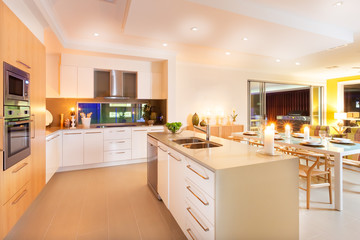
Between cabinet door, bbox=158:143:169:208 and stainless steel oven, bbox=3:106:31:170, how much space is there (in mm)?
1418

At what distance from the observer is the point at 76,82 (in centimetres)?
410

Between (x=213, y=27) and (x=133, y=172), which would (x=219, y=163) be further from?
(x=133, y=172)

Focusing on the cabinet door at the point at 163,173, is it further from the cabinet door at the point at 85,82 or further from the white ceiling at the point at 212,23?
the cabinet door at the point at 85,82

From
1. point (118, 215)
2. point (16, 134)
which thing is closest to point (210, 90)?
point (118, 215)

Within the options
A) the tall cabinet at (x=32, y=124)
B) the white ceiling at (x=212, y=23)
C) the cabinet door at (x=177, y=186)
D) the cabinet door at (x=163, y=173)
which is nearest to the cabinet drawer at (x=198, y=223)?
the cabinet door at (x=177, y=186)

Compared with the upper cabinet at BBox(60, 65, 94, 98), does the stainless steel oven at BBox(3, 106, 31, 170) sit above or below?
below

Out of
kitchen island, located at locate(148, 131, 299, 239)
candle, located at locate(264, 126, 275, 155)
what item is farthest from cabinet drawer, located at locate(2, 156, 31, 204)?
candle, located at locate(264, 126, 275, 155)

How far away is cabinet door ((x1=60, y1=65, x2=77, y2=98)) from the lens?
400 cm

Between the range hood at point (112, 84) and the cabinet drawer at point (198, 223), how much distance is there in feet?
11.4

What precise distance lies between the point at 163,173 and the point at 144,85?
2870 mm

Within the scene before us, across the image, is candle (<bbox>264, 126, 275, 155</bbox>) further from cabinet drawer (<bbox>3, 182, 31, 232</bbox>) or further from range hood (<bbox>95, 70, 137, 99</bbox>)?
range hood (<bbox>95, 70, 137, 99</bbox>)

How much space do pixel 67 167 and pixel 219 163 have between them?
3658 millimetres

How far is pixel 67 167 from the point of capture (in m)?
3.90

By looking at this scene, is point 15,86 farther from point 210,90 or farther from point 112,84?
point 210,90
